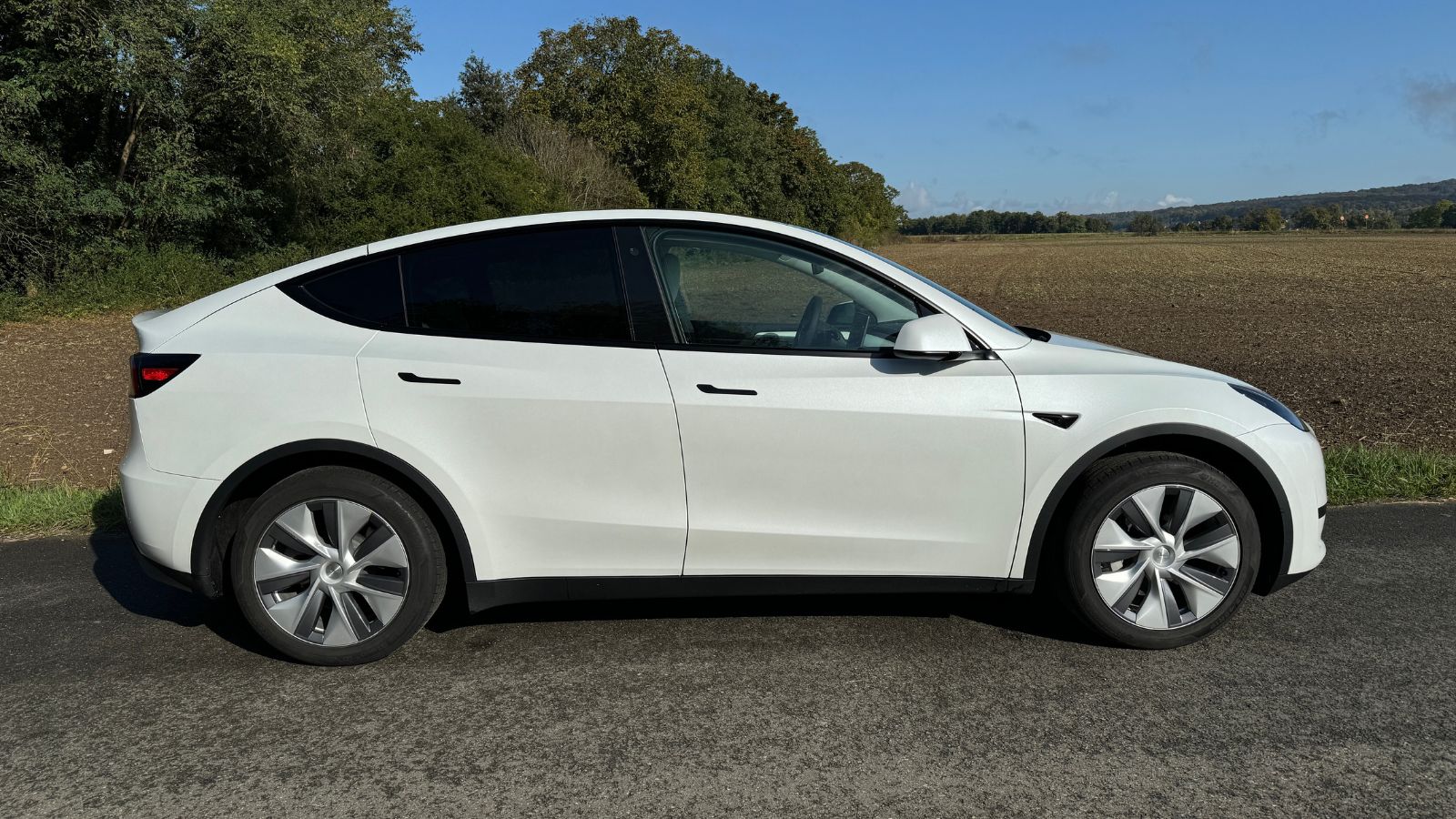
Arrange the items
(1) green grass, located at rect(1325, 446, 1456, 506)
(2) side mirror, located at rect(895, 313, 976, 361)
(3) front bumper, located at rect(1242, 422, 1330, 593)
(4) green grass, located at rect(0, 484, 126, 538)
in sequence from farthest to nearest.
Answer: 1. (1) green grass, located at rect(1325, 446, 1456, 506)
2. (4) green grass, located at rect(0, 484, 126, 538)
3. (3) front bumper, located at rect(1242, 422, 1330, 593)
4. (2) side mirror, located at rect(895, 313, 976, 361)

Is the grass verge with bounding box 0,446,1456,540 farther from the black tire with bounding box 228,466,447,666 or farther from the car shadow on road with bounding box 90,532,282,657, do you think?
the black tire with bounding box 228,466,447,666

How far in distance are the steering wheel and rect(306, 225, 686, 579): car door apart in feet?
1.74

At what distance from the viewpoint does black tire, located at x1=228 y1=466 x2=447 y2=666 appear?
3.61 metres

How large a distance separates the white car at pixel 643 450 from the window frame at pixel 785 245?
0.05 ft

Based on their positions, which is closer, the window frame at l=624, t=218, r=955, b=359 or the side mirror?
the side mirror

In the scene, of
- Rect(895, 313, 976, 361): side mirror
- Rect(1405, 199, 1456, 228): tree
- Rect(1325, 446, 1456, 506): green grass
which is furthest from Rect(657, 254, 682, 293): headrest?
Rect(1405, 199, 1456, 228): tree

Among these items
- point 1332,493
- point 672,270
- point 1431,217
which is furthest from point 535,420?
point 1431,217

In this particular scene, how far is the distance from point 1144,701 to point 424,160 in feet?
102

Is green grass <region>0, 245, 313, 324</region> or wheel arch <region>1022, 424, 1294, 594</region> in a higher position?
green grass <region>0, 245, 313, 324</region>

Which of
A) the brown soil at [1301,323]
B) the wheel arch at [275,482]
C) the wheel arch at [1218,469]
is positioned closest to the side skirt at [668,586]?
the wheel arch at [275,482]

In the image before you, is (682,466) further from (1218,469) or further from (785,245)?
(1218,469)

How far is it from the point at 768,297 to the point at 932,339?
66cm

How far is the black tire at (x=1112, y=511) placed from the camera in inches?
145

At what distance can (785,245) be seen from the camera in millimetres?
3891
